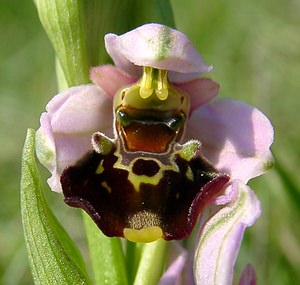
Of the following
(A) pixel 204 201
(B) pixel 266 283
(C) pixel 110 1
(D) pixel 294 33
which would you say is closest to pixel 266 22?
(D) pixel 294 33

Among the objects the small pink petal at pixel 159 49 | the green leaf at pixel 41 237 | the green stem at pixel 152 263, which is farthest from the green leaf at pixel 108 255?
the small pink petal at pixel 159 49

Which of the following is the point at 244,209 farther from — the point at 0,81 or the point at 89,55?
the point at 0,81

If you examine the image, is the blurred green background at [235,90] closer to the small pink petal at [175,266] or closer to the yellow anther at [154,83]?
the small pink petal at [175,266]

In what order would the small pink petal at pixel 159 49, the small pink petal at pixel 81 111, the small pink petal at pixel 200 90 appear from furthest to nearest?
the small pink petal at pixel 200 90, the small pink petal at pixel 81 111, the small pink petal at pixel 159 49

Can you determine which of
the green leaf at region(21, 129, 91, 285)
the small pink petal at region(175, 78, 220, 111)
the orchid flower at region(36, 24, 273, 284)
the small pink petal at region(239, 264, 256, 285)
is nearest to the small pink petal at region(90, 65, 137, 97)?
the orchid flower at region(36, 24, 273, 284)

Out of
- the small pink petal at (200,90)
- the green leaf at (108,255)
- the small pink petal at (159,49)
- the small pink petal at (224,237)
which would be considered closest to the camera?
the small pink petal at (224,237)

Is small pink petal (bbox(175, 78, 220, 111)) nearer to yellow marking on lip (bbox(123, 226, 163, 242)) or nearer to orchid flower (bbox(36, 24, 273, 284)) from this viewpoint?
orchid flower (bbox(36, 24, 273, 284))

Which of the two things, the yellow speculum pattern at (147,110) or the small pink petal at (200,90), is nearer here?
A: the yellow speculum pattern at (147,110)
